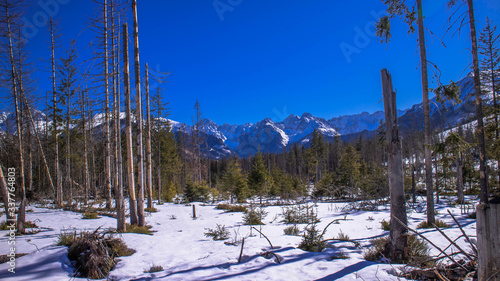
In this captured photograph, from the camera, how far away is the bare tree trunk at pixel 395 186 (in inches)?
193

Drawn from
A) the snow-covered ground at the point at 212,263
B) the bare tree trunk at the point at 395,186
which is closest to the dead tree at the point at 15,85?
the snow-covered ground at the point at 212,263

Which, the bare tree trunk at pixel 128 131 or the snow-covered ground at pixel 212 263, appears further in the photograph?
the bare tree trunk at pixel 128 131

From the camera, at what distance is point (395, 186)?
16.3 feet

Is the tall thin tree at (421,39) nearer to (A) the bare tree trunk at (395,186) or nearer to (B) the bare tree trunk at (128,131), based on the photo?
(A) the bare tree trunk at (395,186)

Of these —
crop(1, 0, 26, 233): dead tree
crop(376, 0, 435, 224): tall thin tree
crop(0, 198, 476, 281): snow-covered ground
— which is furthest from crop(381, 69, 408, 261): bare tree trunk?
crop(1, 0, 26, 233): dead tree

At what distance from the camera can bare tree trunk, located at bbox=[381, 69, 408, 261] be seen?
4891 millimetres

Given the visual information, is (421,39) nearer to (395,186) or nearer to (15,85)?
(395,186)

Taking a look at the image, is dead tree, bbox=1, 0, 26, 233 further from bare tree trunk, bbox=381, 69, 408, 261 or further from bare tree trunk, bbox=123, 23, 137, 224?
bare tree trunk, bbox=381, 69, 408, 261

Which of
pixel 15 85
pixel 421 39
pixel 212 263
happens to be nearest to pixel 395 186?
pixel 212 263

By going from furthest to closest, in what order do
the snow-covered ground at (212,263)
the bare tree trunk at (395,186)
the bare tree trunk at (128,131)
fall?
the bare tree trunk at (128,131) < the bare tree trunk at (395,186) < the snow-covered ground at (212,263)

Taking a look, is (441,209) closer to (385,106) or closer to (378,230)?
(378,230)

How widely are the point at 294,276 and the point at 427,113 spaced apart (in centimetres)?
964

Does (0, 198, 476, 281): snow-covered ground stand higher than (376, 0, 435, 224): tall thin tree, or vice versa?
(376, 0, 435, 224): tall thin tree

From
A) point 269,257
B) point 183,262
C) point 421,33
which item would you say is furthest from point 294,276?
point 421,33
